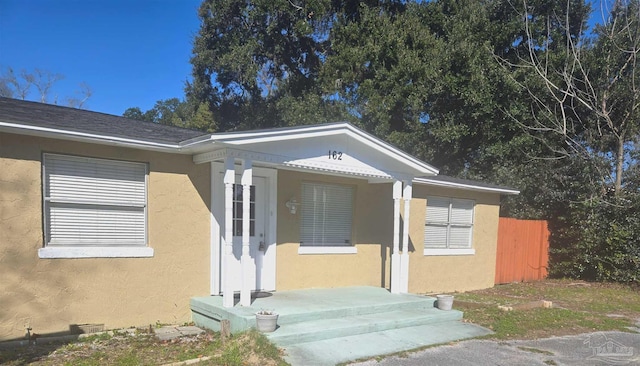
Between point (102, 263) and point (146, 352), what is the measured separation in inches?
63.3

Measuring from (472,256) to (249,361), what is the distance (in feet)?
26.6

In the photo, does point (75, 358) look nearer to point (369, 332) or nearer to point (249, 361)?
point (249, 361)

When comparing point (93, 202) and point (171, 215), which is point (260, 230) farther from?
point (93, 202)

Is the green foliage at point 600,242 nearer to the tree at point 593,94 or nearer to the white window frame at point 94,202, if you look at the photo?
the tree at point 593,94

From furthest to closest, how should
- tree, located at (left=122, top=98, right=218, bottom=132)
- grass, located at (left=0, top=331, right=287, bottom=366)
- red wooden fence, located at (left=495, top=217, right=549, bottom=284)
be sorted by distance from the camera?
tree, located at (left=122, top=98, right=218, bottom=132) < red wooden fence, located at (left=495, top=217, right=549, bottom=284) < grass, located at (left=0, top=331, right=287, bottom=366)

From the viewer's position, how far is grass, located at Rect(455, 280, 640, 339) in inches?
298

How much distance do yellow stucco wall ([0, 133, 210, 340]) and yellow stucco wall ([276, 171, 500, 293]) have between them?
1.72 m

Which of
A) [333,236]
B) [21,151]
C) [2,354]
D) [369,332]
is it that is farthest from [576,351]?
[21,151]

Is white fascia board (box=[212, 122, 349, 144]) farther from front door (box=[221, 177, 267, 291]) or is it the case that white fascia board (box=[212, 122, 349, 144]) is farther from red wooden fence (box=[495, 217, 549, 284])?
red wooden fence (box=[495, 217, 549, 284])

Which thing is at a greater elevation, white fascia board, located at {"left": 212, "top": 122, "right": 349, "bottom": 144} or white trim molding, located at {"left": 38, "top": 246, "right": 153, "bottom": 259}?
white fascia board, located at {"left": 212, "top": 122, "right": 349, "bottom": 144}

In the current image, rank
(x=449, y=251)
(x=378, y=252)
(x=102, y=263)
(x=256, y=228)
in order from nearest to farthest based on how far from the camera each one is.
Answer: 1. (x=102, y=263)
2. (x=256, y=228)
3. (x=378, y=252)
4. (x=449, y=251)

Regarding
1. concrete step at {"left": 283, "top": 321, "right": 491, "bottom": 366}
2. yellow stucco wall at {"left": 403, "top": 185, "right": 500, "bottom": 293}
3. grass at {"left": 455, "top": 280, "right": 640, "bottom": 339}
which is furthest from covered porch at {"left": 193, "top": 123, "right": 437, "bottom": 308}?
grass at {"left": 455, "top": 280, "right": 640, "bottom": 339}

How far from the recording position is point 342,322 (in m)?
6.61

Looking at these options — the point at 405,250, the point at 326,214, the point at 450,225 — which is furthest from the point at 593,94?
the point at 326,214
